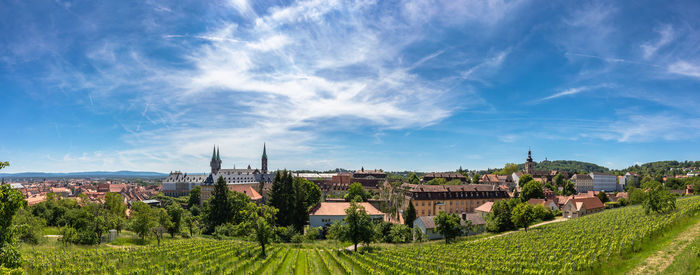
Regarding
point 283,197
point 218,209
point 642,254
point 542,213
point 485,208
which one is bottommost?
point 542,213

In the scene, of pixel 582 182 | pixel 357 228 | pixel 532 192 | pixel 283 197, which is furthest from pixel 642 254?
pixel 582 182

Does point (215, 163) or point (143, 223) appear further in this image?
point (215, 163)

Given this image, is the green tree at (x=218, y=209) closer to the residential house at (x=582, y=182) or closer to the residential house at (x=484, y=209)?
the residential house at (x=484, y=209)

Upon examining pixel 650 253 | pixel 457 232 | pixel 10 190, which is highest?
pixel 10 190

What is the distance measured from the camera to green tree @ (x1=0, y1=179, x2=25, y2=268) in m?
13.6

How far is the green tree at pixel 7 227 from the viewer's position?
13625 millimetres

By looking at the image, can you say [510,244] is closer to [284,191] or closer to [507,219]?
[507,219]

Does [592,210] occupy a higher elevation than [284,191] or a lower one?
lower

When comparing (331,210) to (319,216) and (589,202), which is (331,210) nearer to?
(319,216)

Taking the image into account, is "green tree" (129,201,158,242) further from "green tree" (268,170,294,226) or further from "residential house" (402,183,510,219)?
"residential house" (402,183,510,219)

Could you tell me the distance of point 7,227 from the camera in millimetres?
14156

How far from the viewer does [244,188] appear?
114 metres

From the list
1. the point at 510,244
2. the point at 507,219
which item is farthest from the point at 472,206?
the point at 510,244

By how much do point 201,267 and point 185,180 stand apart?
5864 inches
